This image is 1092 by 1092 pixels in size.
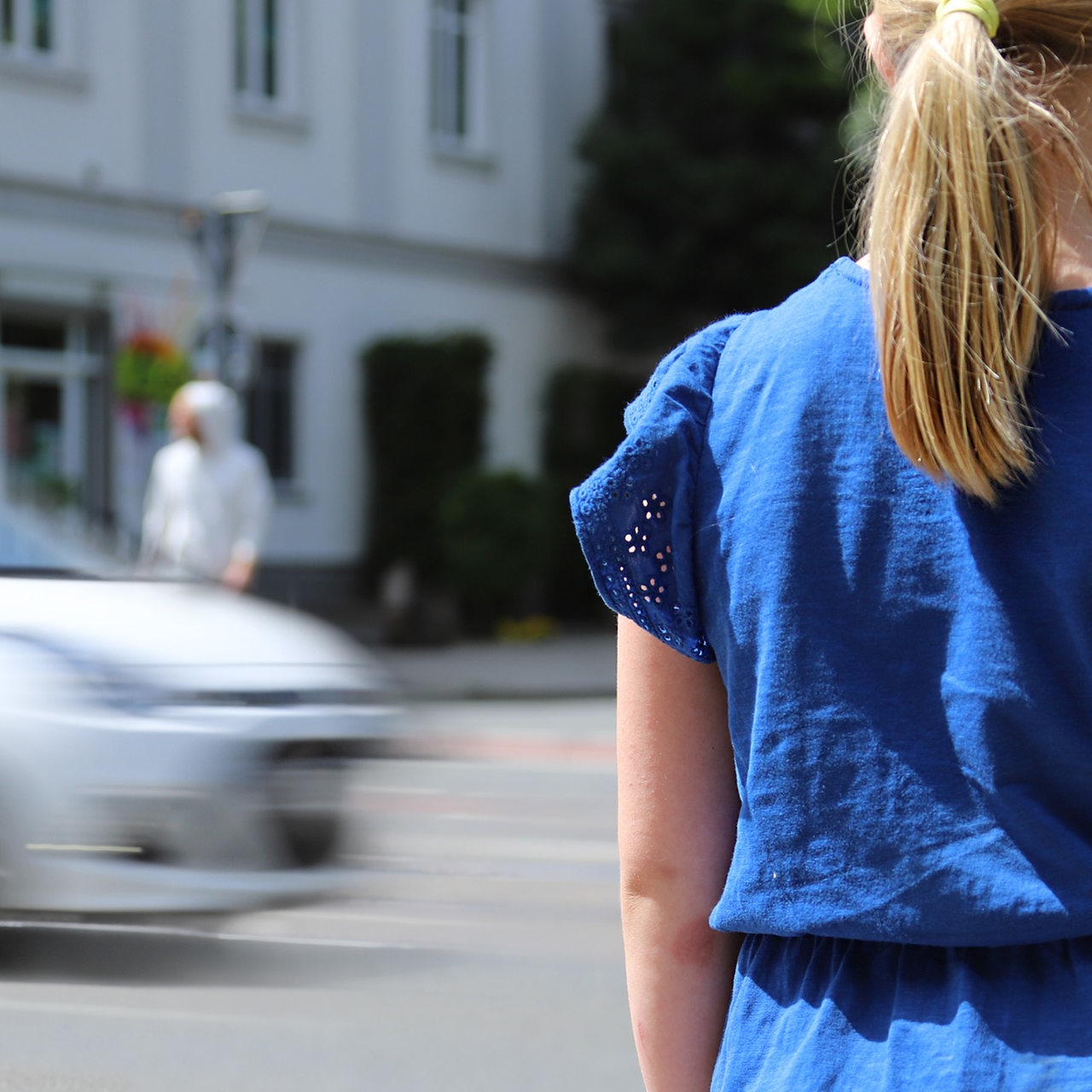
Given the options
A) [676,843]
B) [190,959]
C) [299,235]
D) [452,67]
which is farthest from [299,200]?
[676,843]

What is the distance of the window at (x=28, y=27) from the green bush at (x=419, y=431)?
4.86m

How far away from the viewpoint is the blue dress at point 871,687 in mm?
1042

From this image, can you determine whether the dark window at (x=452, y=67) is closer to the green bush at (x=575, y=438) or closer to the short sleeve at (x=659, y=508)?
the green bush at (x=575, y=438)

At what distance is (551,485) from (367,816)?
46.3 feet

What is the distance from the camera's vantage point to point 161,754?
17.1 ft

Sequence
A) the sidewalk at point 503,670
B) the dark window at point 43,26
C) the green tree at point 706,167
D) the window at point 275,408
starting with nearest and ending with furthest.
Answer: the sidewalk at point 503,670 < the dark window at point 43,26 < the window at point 275,408 < the green tree at point 706,167

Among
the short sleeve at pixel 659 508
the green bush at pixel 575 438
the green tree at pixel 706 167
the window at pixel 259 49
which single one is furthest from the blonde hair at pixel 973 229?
the green bush at pixel 575 438

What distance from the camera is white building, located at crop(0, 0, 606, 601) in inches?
683

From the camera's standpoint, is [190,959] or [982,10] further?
[190,959]

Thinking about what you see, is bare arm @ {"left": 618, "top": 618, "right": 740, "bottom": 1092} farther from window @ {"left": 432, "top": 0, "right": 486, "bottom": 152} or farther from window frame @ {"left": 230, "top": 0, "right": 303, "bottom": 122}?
window @ {"left": 432, "top": 0, "right": 486, "bottom": 152}

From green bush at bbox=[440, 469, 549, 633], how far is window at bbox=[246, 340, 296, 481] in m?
2.06

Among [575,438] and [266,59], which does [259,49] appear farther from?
[575,438]

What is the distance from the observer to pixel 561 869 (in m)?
6.86

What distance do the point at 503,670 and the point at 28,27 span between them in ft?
25.1
